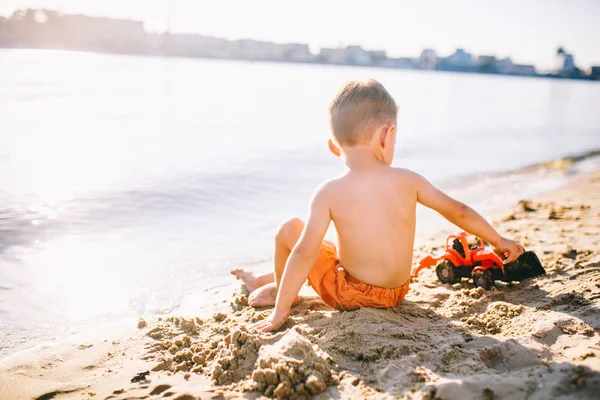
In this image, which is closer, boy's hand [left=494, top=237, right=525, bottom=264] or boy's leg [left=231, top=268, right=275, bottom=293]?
boy's hand [left=494, top=237, right=525, bottom=264]

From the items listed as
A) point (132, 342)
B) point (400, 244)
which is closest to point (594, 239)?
point (400, 244)

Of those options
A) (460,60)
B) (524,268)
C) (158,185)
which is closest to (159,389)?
(524,268)

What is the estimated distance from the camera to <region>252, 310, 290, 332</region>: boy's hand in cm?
225

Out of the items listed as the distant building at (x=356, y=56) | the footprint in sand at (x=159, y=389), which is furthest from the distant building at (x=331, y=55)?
the footprint in sand at (x=159, y=389)

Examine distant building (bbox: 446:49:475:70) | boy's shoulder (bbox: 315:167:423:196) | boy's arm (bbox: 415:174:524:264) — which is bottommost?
boy's arm (bbox: 415:174:524:264)

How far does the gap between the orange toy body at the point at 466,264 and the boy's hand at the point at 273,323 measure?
1158 mm

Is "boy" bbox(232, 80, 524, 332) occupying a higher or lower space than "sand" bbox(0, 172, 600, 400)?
higher

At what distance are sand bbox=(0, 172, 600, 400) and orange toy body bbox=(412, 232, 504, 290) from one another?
73 mm

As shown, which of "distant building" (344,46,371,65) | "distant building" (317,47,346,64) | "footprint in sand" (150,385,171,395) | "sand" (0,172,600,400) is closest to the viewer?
"sand" (0,172,600,400)

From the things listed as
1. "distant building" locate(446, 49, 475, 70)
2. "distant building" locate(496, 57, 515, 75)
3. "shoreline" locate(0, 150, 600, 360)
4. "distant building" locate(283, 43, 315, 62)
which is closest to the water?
"shoreline" locate(0, 150, 600, 360)

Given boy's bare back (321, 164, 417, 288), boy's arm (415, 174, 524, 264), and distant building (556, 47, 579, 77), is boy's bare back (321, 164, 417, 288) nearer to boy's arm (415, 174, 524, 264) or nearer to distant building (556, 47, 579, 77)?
boy's arm (415, 174, 524, 264)

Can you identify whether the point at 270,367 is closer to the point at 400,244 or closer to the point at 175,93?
the point at 400,244

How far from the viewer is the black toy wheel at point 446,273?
2963mm

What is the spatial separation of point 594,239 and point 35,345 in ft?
12.7
